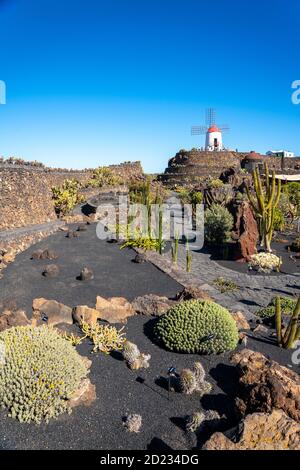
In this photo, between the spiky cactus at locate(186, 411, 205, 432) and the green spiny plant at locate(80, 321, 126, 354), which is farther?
the green spiny plant at locate(80, 321, 126, 354)

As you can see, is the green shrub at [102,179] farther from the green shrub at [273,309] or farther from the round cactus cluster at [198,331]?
the round cactus cluster at [198,331]

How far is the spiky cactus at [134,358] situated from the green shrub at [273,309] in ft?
11.5

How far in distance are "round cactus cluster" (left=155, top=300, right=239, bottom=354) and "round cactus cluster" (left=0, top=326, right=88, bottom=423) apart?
178cm

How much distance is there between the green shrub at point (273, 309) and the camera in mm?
8211

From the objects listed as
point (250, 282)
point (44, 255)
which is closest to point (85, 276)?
point (44, 255)

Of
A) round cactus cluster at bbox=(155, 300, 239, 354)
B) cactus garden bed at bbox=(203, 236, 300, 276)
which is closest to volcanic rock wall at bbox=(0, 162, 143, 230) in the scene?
cactus garden bed at bbox=(203, 236, 300, 276)

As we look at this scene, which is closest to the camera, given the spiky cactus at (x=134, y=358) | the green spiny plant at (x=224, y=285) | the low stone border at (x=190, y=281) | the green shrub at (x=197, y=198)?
the spiky cactus at (x=134, y=358)

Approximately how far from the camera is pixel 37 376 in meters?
4.86

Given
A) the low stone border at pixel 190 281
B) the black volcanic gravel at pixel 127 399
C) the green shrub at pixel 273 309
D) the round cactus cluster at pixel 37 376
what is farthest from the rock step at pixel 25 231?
the green shrub at pixel 273 309

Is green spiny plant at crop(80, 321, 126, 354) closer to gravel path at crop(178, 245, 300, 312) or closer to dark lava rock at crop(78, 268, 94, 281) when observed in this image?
dark lava rock at crop(78, 268, 94, 281)

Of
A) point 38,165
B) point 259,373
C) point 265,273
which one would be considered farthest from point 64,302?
point 38,165

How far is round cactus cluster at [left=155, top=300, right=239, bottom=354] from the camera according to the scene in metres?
6.16

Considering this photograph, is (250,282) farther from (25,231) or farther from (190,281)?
(25,231)

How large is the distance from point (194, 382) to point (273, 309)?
4.04m
